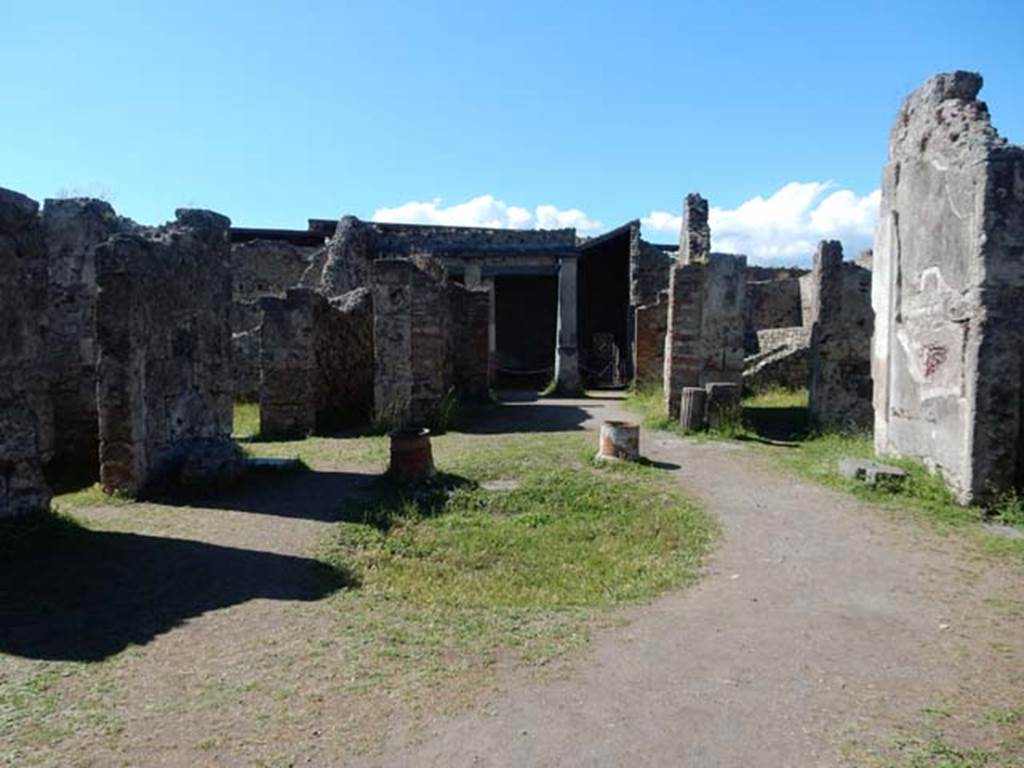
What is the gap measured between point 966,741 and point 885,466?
16.8ft

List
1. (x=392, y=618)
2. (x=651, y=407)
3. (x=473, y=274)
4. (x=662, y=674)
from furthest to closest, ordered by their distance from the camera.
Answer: (x=473, y=274) < (x=651, y=407) < (x=392, y=618) < (x=662, y=674)

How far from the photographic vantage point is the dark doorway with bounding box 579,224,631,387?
24.7m

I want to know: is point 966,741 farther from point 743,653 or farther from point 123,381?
point 123,381

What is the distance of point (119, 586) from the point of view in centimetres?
473

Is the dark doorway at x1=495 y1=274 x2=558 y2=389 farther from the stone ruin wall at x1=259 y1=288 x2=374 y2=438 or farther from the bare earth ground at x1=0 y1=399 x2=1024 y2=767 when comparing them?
the bare earth ground at x1=0 y1=399 x2=1024 y2=767

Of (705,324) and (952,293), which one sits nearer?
(952,293)

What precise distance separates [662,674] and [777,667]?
0.58 m

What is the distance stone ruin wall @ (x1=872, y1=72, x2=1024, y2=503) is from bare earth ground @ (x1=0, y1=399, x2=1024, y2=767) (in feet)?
4.55

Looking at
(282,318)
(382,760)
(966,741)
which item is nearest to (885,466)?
(966,741)

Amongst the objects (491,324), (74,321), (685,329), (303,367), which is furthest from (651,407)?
(74,321)

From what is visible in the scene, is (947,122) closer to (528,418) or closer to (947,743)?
(947,743)

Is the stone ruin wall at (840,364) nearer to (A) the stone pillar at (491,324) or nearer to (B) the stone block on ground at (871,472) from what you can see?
(B) the stone block on ground at (871,472)

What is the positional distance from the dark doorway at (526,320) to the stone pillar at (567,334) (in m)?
6.53

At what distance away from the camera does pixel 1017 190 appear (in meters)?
6.41
